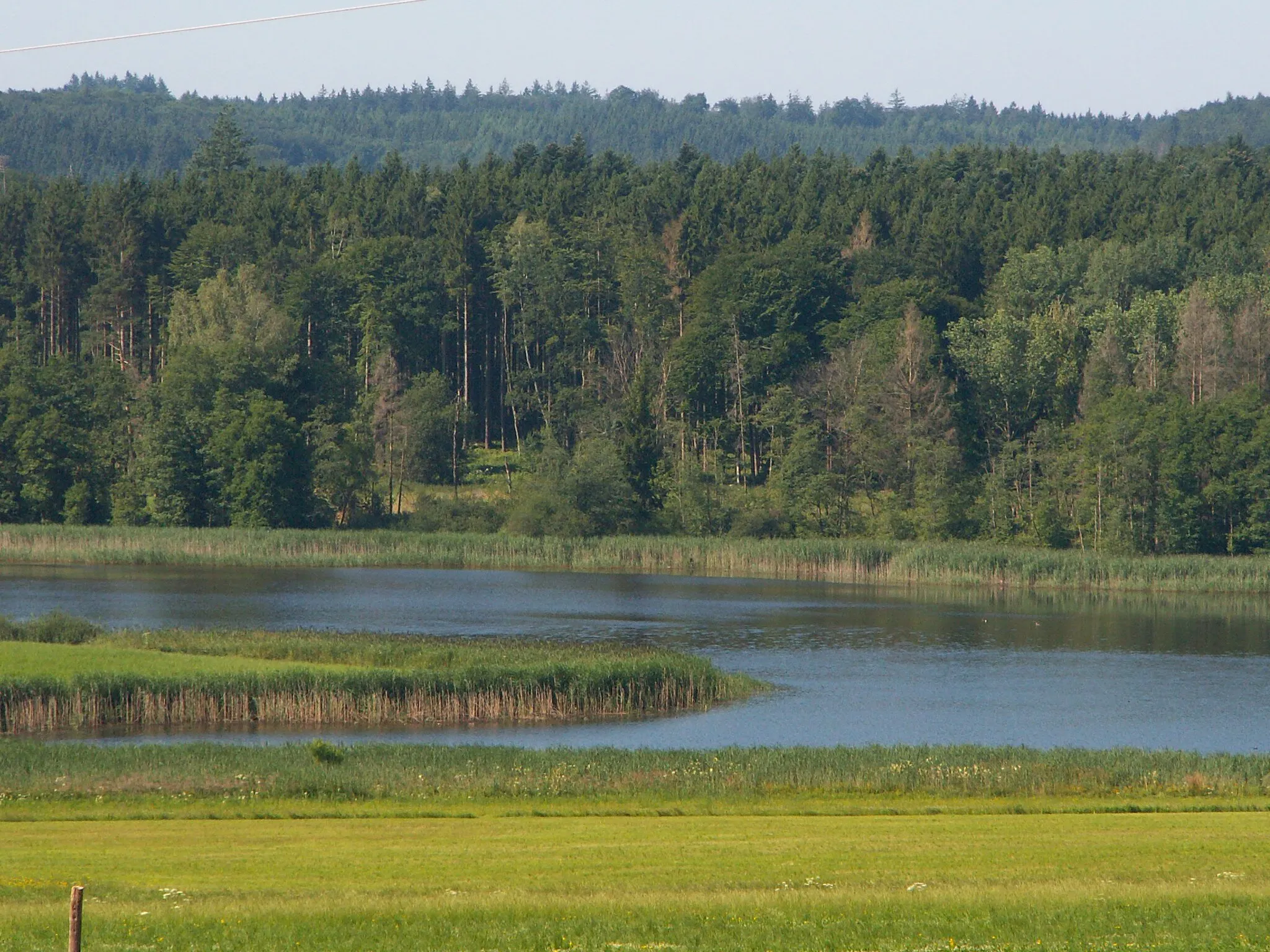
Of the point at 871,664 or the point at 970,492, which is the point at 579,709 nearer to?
the point at 871,664

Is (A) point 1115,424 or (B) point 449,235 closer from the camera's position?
(A) point 1115,424

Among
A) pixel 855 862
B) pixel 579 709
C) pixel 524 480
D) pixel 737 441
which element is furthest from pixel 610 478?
pixel 855 862

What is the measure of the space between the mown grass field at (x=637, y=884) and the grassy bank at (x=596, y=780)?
166 centimetres

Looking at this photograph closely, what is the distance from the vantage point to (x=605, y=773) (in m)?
25.9

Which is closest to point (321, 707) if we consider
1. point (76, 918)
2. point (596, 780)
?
point (596, 780)

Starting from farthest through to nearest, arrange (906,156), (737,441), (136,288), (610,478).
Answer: (906,156)
(136,288)
(737,441)
(610,478)

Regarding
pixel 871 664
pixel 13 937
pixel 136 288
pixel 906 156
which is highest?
pixel 906 156

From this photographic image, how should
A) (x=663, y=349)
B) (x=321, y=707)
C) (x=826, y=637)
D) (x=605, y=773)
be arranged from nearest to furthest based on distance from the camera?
1. (x=605, y=773)
2. (x=321, y=707)
3. (x=826, y=637)
4. (x=663, y=349)

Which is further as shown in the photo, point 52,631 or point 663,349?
point 663,349

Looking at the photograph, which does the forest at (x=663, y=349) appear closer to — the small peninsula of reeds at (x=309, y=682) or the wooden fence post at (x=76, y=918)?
the small peninsula of reeds at (x=309, y=682)

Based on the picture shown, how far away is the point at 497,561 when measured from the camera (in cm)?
8150

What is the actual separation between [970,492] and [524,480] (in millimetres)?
28510

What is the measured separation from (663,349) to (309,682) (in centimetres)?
8093

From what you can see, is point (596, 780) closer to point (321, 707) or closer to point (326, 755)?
point (326, 755)
